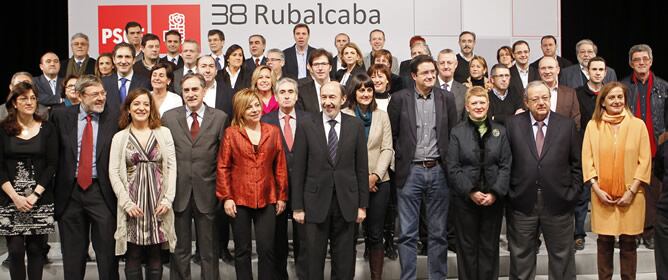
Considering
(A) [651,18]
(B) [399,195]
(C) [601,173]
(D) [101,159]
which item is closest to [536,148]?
(C) [601,173]

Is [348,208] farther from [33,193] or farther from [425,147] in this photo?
[33,193]

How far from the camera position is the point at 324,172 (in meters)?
5.15

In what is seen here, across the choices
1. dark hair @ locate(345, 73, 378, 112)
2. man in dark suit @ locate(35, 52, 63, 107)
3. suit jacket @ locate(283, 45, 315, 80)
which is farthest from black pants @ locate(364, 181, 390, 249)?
man in dark suit @ locate(35, 52, 63, 107)

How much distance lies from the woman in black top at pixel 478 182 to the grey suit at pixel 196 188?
4.93 ft

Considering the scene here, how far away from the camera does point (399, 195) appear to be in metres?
5.44

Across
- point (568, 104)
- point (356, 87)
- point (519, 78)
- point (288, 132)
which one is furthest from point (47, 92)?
point (568, 104)

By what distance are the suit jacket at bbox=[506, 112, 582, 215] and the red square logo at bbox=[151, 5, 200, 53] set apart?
4.74 metres

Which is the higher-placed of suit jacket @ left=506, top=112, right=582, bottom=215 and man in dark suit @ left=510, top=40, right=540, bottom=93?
man in dark suit @ left=510, top=40, right=540, bottom=93

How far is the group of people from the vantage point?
16.6 feet

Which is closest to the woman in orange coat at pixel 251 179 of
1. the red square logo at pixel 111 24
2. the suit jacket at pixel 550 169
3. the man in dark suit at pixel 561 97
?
the suit jacket at pixel 550 169

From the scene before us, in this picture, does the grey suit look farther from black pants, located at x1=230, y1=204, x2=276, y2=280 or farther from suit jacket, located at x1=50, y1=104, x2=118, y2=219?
suit jacket, located at x1=50, y1=104, x2=118, y2=219

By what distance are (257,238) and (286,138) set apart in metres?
0.71

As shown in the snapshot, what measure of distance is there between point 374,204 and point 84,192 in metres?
1.82

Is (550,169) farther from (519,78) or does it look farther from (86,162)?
(86,162)
